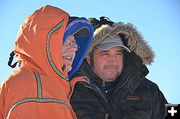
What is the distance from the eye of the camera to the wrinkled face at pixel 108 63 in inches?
198

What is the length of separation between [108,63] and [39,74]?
3052 millimetres

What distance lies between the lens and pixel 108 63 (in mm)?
5035

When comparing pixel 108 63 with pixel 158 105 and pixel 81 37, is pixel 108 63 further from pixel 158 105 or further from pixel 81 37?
pixel 81 37

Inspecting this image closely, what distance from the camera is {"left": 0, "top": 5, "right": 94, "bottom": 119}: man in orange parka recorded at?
6.31 feet

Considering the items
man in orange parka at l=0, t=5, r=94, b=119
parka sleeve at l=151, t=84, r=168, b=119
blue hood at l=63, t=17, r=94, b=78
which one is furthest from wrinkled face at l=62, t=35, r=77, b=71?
parka sleeve at l=151, t=84, r=168, b=119

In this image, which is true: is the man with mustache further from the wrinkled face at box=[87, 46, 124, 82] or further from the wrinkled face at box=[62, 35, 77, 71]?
the wrinkled face at box=[62, 35, 77, 71]

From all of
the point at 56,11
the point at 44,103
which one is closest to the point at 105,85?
the point at 56,11

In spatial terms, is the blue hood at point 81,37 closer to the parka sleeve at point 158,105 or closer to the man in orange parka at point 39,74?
the man in orange parka at point 39,74

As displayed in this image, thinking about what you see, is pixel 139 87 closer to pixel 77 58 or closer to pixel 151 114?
pixel 151 114

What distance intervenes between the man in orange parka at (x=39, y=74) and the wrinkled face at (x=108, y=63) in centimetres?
253

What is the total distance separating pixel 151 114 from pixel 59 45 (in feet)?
9.79

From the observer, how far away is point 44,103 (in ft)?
6.40

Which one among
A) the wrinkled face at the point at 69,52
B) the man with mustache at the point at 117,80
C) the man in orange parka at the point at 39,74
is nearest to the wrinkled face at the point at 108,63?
the man with mustache at the point at 117,80

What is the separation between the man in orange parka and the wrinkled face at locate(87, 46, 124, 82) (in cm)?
253
